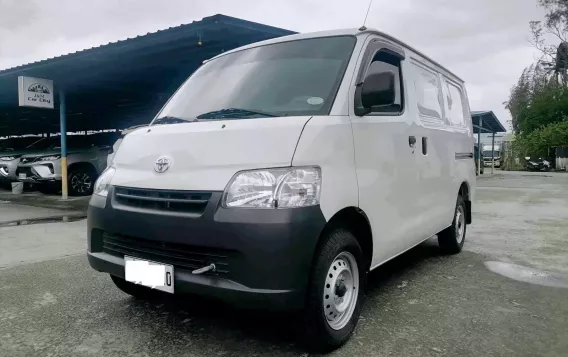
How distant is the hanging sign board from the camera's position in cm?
1006

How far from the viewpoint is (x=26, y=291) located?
146 inches

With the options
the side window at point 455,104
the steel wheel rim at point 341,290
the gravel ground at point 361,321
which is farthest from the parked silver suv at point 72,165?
the steel wheel rim at point 341,290

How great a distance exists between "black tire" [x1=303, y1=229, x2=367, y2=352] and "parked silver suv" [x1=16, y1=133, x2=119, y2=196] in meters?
10.5

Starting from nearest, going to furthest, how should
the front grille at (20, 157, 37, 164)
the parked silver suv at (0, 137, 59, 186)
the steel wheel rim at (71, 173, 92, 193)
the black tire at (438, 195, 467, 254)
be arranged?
the black tire at (438, 195, 467, 254) → the steel wheel rim at (71, 173, 92, 193) → the front grille at (20, 157, 37, 164) → the parked silver suv at (0, 137, 59, 186)

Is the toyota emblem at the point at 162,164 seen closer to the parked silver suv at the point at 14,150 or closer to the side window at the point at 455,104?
the side window at the point at 455,104

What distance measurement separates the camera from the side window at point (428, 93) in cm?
387

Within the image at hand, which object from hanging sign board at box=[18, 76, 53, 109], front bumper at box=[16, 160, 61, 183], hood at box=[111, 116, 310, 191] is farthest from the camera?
front bumper at box=[16, 160, 61, 183]

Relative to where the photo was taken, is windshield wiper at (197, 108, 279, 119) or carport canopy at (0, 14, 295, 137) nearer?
windshield wiper at (197, 108, 279, 119)

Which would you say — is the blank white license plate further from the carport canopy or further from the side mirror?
the carport canopy

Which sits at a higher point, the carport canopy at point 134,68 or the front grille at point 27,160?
the carport canopy at point 134,68

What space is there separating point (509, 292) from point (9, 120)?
22.1 metres

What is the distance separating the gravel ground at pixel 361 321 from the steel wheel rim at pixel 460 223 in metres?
0.24

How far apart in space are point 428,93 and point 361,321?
7.42 ft

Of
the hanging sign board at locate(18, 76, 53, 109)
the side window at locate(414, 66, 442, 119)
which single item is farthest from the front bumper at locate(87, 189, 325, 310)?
the hanging sign board at locate(18, 76, 53, 109)
